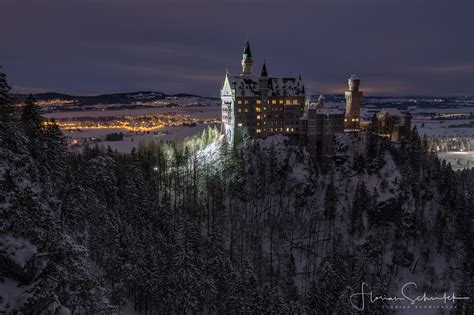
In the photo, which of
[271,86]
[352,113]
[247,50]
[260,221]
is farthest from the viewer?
[247,50]

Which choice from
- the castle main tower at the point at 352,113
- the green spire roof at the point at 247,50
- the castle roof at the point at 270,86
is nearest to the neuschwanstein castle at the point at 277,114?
the castle roof at the point at 270,86

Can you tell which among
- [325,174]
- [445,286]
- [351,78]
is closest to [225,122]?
[325,174]

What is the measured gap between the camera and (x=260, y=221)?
324 feet

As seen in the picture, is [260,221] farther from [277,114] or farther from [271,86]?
[271,86]

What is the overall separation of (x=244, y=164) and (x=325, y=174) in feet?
84.6

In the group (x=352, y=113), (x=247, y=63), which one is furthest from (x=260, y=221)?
(x=247, y=63)

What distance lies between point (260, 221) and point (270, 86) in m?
41.8

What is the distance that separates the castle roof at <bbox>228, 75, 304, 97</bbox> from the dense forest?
15244 mm

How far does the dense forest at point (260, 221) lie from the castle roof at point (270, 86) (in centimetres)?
1524

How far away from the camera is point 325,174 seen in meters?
110

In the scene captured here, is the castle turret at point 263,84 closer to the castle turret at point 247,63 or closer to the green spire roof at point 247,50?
the castle turret at point 247,63

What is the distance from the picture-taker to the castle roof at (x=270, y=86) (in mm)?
109812

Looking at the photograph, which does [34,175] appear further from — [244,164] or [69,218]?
[244,164]

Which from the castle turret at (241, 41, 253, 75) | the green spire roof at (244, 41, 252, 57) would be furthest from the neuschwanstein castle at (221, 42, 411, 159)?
the green spire roof at (244, 41, 252, 57)
